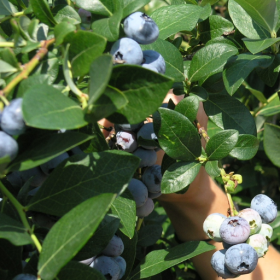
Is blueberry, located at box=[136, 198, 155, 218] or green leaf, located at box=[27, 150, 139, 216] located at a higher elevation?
green leaf, located at box=[27, 150, 139, 216]

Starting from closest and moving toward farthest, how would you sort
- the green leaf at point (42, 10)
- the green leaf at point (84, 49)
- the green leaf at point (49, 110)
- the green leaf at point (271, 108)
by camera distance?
the green leaf at point (49, 110)
the green leaf at point (84, 49)
the green leaf at point (42, 10)
the green leaf at point (271, 108)

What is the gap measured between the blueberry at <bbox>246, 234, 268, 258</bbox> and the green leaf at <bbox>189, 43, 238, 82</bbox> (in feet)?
1.25

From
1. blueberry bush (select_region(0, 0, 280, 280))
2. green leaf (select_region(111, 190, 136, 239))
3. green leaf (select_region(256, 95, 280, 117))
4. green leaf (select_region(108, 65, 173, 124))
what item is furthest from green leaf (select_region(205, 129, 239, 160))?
green leaf (select_region(256, 95, 280, 117))

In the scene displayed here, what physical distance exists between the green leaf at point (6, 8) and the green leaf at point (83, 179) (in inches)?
15.3

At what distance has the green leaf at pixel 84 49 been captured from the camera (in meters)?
0.58

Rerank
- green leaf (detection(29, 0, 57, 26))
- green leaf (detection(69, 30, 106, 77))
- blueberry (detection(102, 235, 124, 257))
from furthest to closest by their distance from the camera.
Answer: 1. blueberry (detection(102, 235, 124, 257))
2. green leaf (detection(29, 0, 57, 26))
3. green leaf (detection(69, 30, 106, 77))

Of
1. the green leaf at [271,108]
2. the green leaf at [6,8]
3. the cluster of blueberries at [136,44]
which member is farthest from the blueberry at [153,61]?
the green leaf at [271,108]

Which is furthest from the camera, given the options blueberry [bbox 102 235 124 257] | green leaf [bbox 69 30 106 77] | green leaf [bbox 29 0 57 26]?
blueberry [bbox 102 235 124 257]

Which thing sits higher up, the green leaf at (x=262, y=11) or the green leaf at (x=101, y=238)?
the green leaf at (x=262, y=11)

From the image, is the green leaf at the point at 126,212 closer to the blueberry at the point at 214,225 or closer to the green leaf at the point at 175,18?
the blueberry at the point at 214,225

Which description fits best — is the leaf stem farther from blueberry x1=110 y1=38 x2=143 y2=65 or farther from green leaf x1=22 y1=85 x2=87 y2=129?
blueberry x1=110 y1=38 x2=143 y2=65

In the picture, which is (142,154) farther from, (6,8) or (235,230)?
(6,8)

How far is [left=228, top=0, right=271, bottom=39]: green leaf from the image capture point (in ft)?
2.97

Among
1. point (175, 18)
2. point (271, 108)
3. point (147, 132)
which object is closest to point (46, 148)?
point (147, 132)
